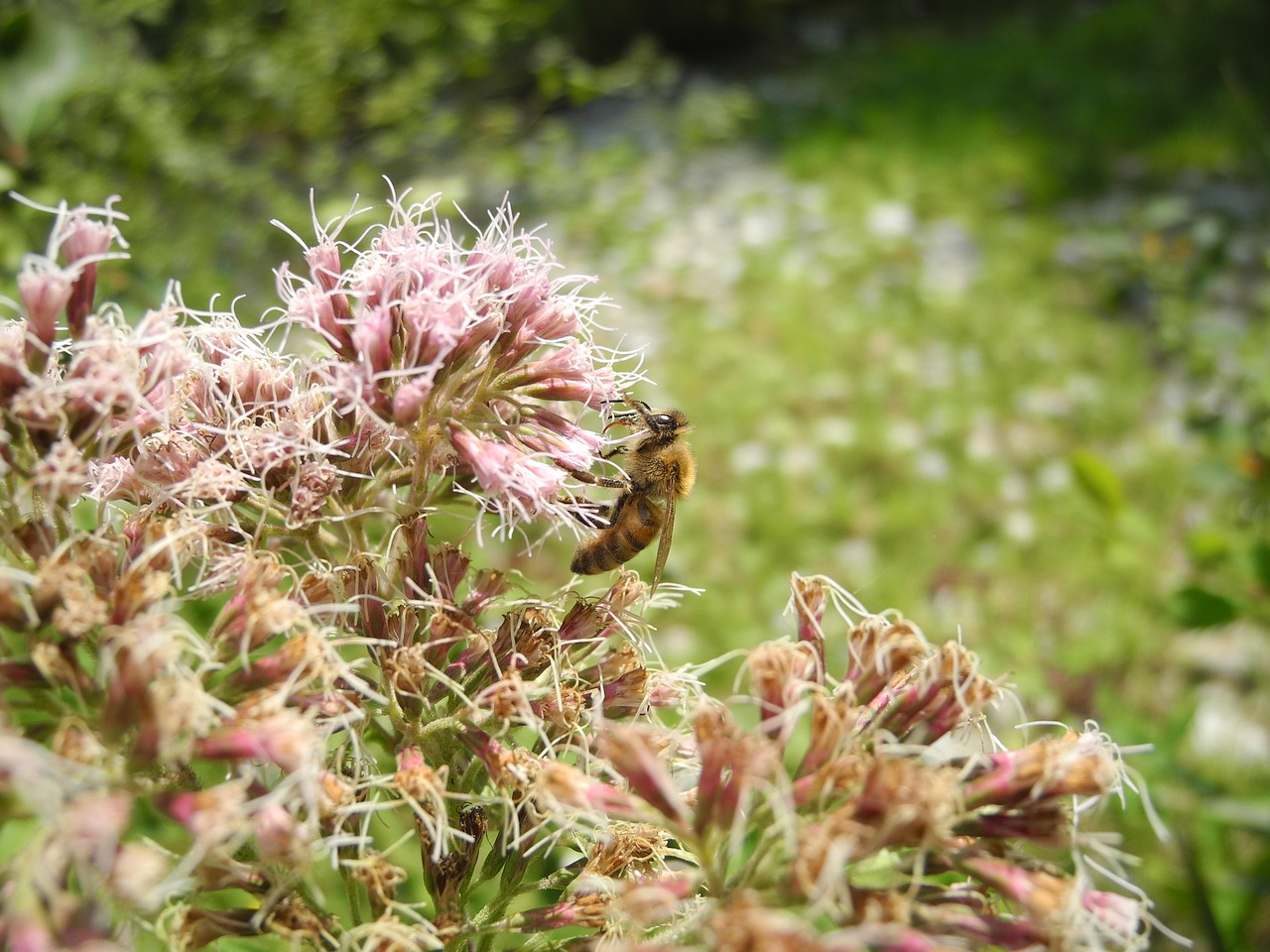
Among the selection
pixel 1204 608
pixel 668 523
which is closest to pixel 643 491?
pixel 668 523

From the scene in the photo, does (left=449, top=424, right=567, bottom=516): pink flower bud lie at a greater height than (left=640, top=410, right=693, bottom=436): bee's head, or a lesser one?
greater

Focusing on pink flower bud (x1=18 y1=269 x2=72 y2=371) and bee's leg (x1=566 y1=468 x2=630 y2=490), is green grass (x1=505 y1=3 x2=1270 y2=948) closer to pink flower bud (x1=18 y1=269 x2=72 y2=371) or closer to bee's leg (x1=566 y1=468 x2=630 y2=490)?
bee's leg (x1=566 y1=468 x2=630 y2=490)

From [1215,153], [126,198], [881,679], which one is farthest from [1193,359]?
[1215,153]

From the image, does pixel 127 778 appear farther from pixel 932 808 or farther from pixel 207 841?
pixel 932 808

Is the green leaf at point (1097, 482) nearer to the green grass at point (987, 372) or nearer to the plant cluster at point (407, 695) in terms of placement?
the green grass at point (987, 372)

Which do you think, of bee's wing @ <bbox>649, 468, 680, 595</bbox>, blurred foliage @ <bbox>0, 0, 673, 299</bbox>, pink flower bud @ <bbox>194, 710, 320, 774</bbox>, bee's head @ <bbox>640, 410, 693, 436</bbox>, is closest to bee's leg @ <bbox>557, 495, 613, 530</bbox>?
bee's wing @ <bbox>649, 468, 680, 595</bbox>

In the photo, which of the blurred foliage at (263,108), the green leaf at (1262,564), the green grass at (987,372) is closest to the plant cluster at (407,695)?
the green grass at (987,372)

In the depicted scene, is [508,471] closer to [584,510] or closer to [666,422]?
[584,510]
